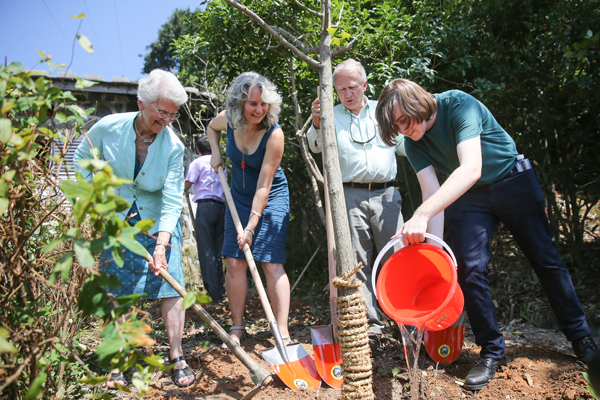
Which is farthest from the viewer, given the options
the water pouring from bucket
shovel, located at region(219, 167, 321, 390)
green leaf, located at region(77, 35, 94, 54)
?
shovel, located at region(219, 167, 321, 390)

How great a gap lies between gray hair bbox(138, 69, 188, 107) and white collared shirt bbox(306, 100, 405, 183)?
3.35 feet

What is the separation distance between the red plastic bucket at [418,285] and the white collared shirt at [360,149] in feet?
2.55

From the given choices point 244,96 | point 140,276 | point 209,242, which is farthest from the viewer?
point 209,242

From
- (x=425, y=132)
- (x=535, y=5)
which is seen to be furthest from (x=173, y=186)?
(x=535, y=5)

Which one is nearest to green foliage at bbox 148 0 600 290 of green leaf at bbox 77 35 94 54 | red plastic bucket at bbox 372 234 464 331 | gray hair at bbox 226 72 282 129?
gray hair at bbox 226 72 282 129

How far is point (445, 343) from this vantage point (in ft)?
8.04

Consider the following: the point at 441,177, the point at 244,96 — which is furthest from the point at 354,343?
the point at 441,177

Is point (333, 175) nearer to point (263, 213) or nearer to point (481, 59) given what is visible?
point (263, 213)

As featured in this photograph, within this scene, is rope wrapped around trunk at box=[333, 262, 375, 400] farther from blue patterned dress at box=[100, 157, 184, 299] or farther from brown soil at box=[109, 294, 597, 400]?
blue patterned dress at box=[100, 157, 184, 299]

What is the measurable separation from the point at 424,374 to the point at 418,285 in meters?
0.48

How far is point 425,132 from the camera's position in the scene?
232 cm

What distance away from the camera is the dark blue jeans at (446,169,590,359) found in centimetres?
226

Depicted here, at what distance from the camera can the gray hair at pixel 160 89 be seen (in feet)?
7.30

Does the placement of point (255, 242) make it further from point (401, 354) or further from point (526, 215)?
point (526, 215)
